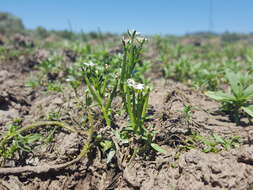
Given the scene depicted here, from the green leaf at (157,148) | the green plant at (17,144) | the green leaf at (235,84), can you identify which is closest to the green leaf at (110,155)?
the green leaf at (157,148)

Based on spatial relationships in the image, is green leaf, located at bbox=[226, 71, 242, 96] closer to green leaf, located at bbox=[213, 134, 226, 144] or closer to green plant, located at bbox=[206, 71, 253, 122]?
green plant, located at bbox=[206, 71, 253, 122]

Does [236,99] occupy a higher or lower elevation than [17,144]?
higher

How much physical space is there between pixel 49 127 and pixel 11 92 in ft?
3.95

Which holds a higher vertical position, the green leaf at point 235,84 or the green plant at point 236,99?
the green leaf at point 235,84

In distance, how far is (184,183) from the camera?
1.74m

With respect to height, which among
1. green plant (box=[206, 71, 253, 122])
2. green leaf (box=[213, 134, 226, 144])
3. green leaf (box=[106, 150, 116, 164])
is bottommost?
green leaf (box=[106, 150, 116, 164])

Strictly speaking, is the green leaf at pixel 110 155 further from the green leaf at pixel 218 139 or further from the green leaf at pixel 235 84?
the green leaf at pixel 235 84

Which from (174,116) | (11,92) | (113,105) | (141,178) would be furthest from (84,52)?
(141,178)

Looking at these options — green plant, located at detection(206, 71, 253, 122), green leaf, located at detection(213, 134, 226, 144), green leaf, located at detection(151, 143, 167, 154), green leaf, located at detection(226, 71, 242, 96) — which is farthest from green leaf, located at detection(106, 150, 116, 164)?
green leaf, located at detection(226, 71, 242, 96)

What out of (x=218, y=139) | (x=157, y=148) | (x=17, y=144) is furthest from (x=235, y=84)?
(x=17, y=144)

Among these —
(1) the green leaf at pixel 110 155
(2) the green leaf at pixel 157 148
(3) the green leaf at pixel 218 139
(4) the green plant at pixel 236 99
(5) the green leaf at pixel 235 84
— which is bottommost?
(1) the green leaf at pixel 110 155

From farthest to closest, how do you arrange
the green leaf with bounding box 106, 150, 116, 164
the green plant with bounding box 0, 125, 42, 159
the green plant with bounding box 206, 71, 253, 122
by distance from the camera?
the green plant with bounding box 206, 71, 253, 122, the green plant with bounding box 0, 125, 42, 159, the green leaf with bounding box 106, 150, 116, 164

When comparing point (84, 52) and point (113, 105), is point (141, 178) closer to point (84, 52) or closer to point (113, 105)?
point (113, 105)

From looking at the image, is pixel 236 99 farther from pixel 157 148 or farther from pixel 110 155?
pixel 110 155
